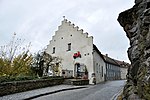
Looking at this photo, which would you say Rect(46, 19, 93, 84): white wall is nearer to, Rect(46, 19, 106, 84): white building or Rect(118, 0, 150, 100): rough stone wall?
Rect(46, 19, 106, 84): white building

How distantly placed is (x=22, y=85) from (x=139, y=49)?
12494 millimetres

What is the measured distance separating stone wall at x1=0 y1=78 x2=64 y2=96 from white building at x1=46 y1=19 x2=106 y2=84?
710cm

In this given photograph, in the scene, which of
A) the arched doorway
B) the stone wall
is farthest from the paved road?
the arched doorway

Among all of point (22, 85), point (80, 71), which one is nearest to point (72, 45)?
point (80, 71)

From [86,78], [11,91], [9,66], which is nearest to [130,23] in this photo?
[11,91]

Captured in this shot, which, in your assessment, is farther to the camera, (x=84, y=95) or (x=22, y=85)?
(x=22, y=85)

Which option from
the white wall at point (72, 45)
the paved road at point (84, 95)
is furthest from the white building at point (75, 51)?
the paved road at point (84, 95)

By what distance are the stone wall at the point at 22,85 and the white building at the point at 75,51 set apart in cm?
710

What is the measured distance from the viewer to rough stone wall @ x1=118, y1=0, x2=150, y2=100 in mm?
5898

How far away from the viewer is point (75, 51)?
100ft

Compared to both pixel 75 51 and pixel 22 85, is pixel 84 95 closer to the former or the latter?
pixel 22 85

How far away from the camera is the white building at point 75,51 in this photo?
28.3m

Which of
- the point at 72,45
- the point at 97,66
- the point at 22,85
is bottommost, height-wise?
the point at 22,85

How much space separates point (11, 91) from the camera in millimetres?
15523
